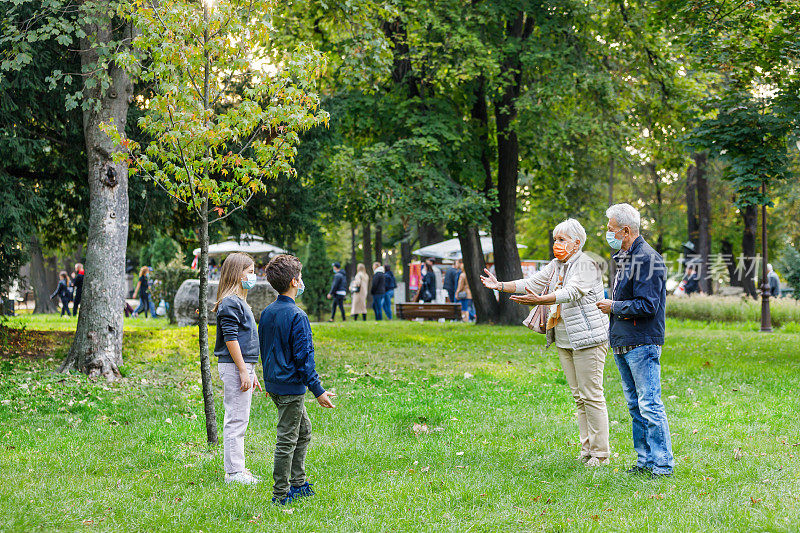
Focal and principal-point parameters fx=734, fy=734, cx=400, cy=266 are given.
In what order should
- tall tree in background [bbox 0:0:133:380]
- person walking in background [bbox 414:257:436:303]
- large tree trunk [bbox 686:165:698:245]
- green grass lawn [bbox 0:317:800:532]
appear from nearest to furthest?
green grass lawn [bbox 0:317:800:532]
tall tree in background [bbox 0:0:133:380]
person walking in background [bbox 414:257:436:303]
large tree trunk [bbox 686:165:698:245]

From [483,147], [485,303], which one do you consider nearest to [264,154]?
[483,147]

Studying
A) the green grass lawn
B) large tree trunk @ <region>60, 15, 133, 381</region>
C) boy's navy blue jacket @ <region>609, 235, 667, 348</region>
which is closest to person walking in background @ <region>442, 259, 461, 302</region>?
the green grass lawn

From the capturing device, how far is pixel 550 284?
5922mm

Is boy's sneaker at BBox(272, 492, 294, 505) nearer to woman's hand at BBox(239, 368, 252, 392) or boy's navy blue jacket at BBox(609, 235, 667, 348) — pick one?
woman's hand at BBox(239, 368, 252, 392)

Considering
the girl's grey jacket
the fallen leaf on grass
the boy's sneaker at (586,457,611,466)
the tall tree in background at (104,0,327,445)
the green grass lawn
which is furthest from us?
the fallen leaf on grass

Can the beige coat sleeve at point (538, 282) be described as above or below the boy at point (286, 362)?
above

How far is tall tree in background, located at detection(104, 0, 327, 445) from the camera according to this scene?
6.29 metres

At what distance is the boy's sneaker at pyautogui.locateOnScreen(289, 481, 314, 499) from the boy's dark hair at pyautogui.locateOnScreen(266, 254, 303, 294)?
1.39 m

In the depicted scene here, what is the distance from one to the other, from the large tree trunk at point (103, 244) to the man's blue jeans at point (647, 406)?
726cm

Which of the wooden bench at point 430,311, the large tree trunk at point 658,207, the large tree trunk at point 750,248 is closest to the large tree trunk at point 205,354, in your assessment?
the wooden bench at point 430,311

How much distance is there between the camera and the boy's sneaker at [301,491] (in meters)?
5.08

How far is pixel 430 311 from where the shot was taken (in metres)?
22.7

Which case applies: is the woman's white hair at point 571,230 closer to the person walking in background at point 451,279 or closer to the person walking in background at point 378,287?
the person walking in background at point 378,287

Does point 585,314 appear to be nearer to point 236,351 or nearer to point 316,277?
point 236,351
